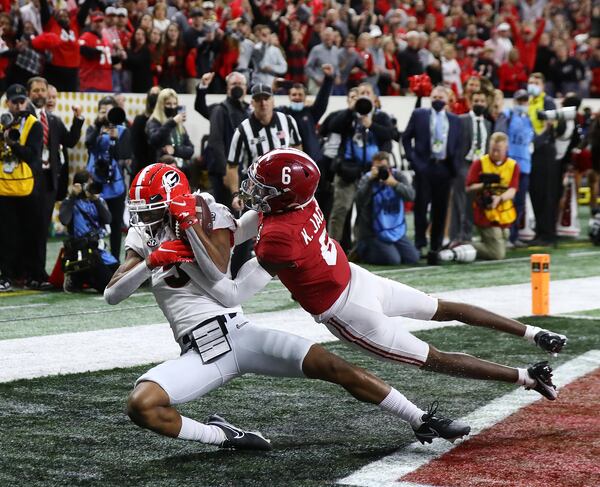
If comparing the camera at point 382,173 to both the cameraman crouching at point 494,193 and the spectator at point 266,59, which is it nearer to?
the cameraman crouching at point 494,193

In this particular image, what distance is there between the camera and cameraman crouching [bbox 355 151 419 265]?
39.6ft

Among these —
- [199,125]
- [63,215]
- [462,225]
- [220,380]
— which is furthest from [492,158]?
[220,380]

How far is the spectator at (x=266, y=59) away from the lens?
15875 millimetres

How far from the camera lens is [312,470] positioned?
5.09 m

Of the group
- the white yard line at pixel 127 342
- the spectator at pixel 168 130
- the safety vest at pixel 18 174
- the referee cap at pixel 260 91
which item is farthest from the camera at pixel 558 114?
the safety vest at pixel 18 174

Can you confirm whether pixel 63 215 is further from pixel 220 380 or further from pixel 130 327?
pixel 220 380

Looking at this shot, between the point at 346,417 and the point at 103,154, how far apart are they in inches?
240

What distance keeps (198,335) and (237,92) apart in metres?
6.14

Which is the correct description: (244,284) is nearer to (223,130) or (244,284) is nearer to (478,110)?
(223,130)

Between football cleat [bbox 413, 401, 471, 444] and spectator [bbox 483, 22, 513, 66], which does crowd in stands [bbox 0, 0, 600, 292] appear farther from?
football cleat [bbox 413, 401, 471, 444]

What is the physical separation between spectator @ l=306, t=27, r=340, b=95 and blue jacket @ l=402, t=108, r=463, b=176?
4100 mm

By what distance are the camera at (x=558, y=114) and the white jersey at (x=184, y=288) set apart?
924 centimetres

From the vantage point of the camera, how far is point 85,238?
1032cm

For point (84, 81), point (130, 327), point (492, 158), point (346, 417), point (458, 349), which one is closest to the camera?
point (346, 417)
